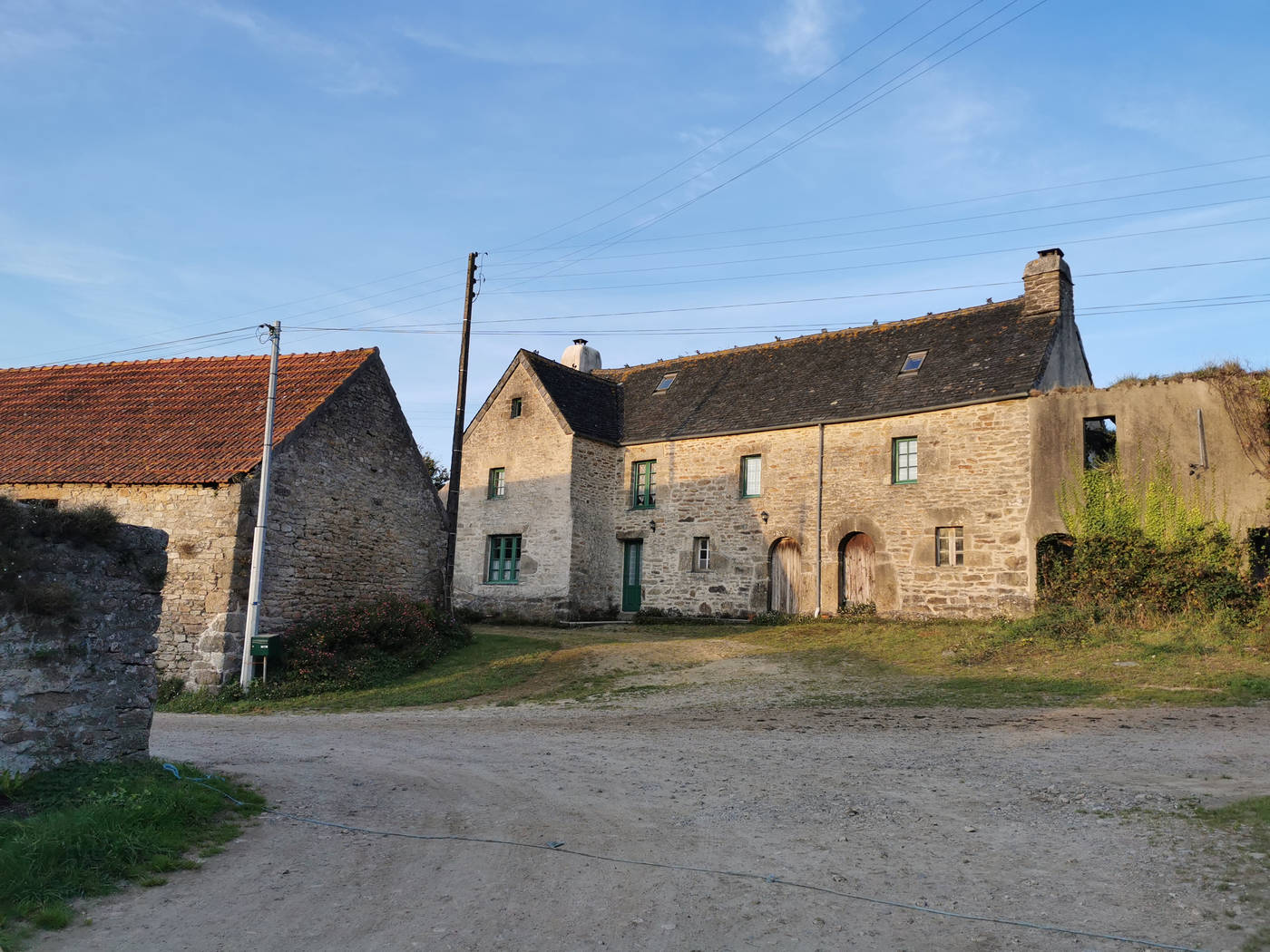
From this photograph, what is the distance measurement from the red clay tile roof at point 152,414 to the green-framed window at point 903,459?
1228 centimetres

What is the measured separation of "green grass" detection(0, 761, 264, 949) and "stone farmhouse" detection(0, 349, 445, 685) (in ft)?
27.4

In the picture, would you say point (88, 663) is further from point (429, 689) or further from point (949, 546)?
point (949, 546)

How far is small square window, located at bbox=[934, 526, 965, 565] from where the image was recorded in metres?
20.7

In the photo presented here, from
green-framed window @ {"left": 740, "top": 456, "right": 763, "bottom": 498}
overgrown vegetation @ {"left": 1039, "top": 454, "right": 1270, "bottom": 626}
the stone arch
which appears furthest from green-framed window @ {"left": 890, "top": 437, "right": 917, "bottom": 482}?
green-framed window @ {"left": 740, "top": 456, "right": 763, "bottom": 498}

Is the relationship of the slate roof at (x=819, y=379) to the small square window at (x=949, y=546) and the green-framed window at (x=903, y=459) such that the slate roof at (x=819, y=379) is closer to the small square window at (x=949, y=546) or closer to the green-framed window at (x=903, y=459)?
the green-framed window at (x=903, y=459)

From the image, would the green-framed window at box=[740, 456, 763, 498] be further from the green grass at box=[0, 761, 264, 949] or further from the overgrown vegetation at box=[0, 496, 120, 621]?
the overgrown vegetation at box=[0, 496, 120, 621]

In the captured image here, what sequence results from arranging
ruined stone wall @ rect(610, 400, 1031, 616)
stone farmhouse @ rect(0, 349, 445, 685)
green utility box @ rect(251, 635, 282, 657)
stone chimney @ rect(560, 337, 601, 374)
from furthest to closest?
stone chimney @ rect(560, 337, 601, 374), ruined stone wall @ rect(610, 400, 1031, 616), stone farmhouse @ rect(0, 349, 445, 685), green utility box @ rect(251, 635, 282, 657)

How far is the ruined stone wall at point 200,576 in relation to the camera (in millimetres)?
15031

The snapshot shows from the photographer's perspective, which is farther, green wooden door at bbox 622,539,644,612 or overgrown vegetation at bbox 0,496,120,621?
green wooden door at bbox 622,539,644,612

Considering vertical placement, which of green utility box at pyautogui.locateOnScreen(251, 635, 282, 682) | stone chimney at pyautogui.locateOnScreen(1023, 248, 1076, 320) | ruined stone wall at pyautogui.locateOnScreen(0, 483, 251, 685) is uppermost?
stone chimney at pyautogui.locateOnScreen(1023, 248, 1076, 320)

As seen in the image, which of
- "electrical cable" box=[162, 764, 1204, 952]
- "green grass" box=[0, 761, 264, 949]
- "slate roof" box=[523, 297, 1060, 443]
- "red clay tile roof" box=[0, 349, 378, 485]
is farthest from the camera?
"slate roof" box=[523, 297, 1060, 443]

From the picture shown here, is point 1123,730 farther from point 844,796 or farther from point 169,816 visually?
point 169,816

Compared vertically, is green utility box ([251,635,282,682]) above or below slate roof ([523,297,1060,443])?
below

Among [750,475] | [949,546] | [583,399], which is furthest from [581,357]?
[949,546]
